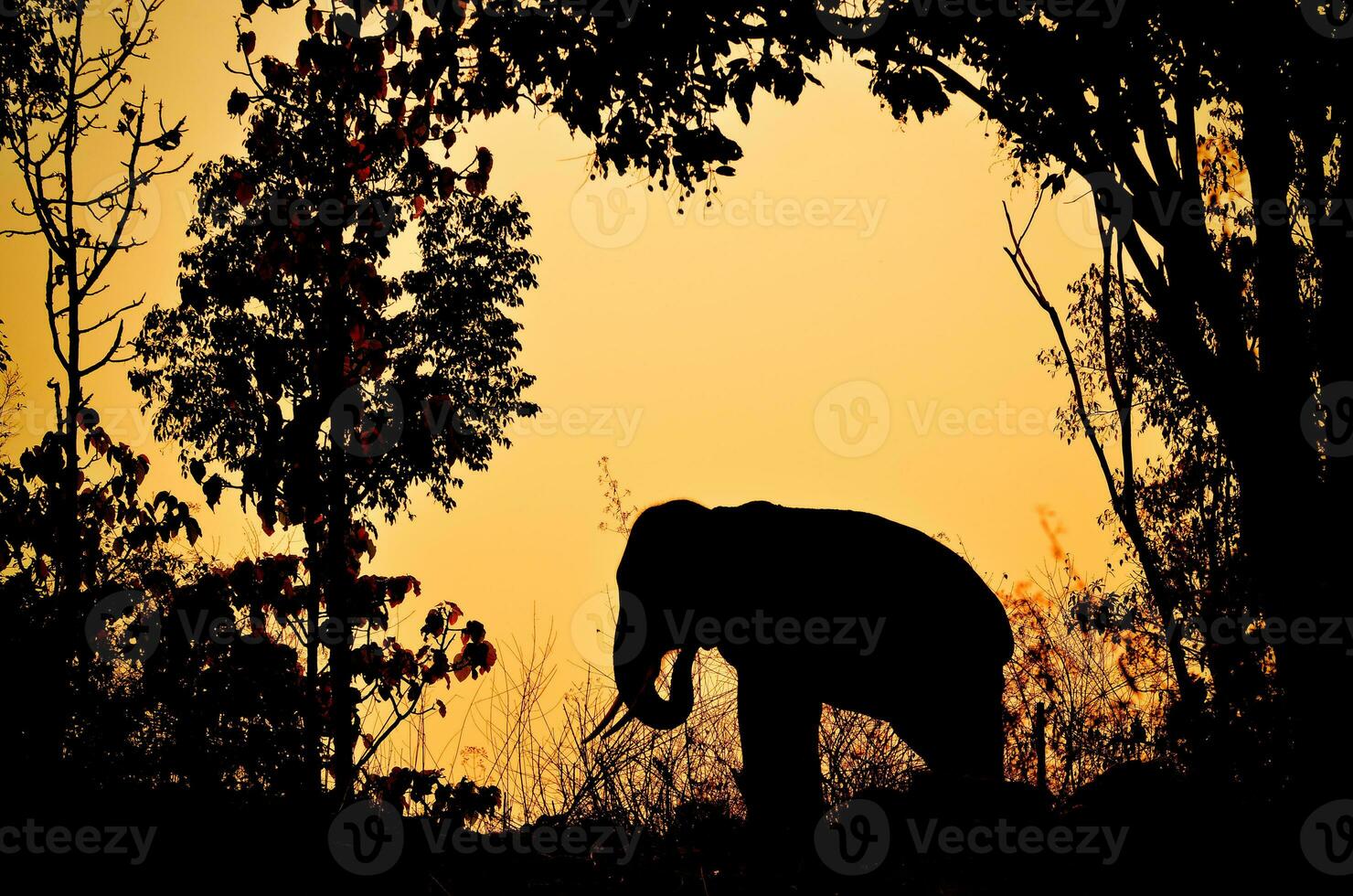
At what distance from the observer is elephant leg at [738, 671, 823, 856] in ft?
20.0

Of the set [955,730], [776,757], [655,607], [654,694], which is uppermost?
[655,607]

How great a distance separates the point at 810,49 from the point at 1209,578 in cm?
512

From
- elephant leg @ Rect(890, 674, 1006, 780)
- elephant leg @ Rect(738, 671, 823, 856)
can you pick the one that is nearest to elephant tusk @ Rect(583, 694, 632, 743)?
elephant leg @ Rect(738, 671, 823, 856)

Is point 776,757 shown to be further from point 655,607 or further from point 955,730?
point 655,607

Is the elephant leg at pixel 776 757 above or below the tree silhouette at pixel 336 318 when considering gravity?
below

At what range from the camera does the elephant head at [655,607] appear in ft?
24.8

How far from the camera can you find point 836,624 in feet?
24.6

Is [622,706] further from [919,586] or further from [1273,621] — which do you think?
[1273,621]

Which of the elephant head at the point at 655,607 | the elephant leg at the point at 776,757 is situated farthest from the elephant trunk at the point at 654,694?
the elephant leg at the point at 776,757

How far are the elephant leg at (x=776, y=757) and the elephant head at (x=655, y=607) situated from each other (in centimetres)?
64

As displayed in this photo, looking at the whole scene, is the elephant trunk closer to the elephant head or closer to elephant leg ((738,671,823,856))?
the elephant head

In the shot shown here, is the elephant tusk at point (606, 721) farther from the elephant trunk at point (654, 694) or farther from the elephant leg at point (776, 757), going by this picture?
the elephant leg at point (776, 757)

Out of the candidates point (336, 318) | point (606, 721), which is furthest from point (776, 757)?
point (336, 318)

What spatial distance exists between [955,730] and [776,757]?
151 centimetres
